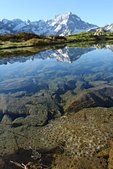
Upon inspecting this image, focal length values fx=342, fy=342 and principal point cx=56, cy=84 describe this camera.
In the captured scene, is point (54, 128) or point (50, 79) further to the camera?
point (50, 79)

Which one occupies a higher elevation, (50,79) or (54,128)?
(54,128)

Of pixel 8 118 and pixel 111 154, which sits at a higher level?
pixel 111 154

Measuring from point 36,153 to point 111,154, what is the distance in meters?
3.72

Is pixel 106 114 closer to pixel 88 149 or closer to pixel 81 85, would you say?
pixel 88 149

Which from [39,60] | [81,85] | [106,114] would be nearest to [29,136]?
[106,114]

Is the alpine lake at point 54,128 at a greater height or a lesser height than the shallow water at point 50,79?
greater

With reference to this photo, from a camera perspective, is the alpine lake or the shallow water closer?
the alpine lake

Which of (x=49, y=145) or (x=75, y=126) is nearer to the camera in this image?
(x=49, y=145)

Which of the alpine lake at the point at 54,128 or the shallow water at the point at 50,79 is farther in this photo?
the shallow water at the point at 50,79

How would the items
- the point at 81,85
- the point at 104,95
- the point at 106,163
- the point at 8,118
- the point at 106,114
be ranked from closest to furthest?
the point at 106,163, the point at 106,114, the point at 8,118, the point at 104,95, the point at 81,85

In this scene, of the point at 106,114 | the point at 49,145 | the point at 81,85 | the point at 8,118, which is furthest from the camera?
the point at 81,85

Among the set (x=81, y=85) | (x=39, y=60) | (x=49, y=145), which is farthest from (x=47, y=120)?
(x=39, y=60)

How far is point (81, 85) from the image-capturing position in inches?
1412

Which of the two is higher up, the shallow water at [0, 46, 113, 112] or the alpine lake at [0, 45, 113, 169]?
the alpine lake at [0, 45, 113, 169]
